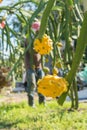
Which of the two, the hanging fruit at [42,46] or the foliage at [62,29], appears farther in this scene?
the hanging fruit at [42,46]

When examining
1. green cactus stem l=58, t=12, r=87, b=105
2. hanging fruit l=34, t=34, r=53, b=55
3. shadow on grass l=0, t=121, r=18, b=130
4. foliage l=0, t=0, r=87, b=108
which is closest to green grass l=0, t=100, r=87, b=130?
shadow on grass l=0, t=121, r=18, b=130

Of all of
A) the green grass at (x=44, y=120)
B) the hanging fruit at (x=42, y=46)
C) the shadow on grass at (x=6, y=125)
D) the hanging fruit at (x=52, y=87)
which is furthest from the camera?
the shadow on grass at (x=6, y=125)

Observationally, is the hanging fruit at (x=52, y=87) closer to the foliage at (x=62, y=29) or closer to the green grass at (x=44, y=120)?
the foliage at (x=62, y=29)

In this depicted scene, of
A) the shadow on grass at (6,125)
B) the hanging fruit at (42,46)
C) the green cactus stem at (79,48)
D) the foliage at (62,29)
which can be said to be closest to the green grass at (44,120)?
the shadow on grass at (6,125)

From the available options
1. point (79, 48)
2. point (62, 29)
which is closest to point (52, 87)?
point (79, 48)

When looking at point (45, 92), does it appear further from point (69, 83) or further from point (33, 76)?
point (33, 76)

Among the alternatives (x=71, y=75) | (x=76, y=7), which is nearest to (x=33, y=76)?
(x=76, y=7)

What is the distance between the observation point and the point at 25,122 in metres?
3.80

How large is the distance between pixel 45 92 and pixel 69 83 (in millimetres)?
104

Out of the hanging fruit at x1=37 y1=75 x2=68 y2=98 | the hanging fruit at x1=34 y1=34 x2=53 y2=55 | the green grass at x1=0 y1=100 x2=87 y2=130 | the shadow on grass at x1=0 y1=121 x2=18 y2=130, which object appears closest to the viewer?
the hanging fruit at x1=37 y1=75 x2=68 y2=98

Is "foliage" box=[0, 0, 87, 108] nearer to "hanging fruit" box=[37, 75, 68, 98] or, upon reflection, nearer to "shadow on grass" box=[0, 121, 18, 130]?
"hanging fruit" box=[37, 75, 68, 98]

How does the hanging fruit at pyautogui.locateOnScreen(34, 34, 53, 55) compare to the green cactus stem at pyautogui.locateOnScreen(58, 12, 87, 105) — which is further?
the hanging fruit at pyautogui.locateOnScreen(34, 34, 53, 55)

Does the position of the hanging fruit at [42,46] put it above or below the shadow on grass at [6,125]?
above

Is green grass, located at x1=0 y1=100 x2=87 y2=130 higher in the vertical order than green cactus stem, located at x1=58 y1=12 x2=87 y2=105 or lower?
lower
